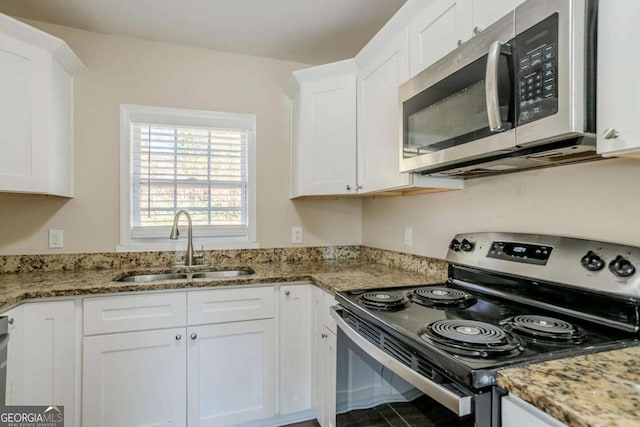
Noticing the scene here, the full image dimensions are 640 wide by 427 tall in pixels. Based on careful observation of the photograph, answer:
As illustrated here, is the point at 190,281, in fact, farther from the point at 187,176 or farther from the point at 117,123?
the point at 117,123

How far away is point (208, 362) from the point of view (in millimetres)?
1832

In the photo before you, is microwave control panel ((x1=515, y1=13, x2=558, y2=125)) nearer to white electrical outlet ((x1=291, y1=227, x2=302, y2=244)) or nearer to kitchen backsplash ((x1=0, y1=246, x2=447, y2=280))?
kitchen backsplash ((x1=0, y1=246, x2=447, y2=280))

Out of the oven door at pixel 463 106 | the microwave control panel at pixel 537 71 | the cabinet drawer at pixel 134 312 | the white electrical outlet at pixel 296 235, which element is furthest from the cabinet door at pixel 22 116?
the microwave control panel at pixel 537 71

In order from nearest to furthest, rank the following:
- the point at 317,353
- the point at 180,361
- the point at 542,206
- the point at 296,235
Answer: the point at 542,206
the point at 180,361
the point at 317,353
the point at 296,235

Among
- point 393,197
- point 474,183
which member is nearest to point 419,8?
point 474,183

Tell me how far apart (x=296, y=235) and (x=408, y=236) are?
0.86 metres

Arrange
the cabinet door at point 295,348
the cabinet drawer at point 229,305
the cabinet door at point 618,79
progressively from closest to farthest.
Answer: the cabinet door at point 618,79, the cabinet drawer at point 229,305, the cabinet door at point 295,348

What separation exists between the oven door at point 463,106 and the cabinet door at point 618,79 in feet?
0.66

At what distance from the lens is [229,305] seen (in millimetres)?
1874

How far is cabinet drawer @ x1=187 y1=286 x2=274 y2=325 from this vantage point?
1.81 meters

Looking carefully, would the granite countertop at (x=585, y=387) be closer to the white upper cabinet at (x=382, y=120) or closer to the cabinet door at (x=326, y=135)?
the white upper cabinet at (x=382, y=120)

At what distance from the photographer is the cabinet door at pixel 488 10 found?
3.42 ft

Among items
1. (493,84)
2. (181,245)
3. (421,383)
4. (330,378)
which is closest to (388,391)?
(421,383)

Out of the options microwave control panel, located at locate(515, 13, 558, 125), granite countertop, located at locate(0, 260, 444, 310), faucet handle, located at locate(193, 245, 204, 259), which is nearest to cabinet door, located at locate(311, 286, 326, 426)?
granite countertop, located at locate(0, 260, 444, 310)
